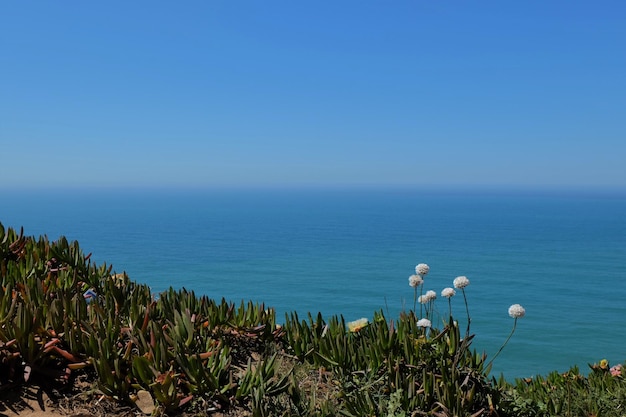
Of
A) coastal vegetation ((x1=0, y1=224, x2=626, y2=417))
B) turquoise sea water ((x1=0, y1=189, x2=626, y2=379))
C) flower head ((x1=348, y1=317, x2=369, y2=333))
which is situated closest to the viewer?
coastal vegetation ((x1=0, y1=224, x2=626, y2=417))

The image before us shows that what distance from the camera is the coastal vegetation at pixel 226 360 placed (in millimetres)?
4328

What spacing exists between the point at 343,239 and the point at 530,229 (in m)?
63.3

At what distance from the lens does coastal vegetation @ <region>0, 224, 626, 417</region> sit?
4.33 meters

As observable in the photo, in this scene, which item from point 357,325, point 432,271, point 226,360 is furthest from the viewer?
point 432,271

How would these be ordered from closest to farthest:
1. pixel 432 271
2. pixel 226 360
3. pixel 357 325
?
pixel 226 360, pixel 357 325, pixel 432 271

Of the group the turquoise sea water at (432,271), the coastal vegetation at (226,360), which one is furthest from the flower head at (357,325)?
the turquoise sea water at (432,271)

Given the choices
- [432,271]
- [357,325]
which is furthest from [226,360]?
[432,271]

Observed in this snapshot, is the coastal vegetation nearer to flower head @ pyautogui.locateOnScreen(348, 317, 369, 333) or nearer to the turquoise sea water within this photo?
flower head @ pyautogui.locateOnScreen(348, 317, 369, 333)

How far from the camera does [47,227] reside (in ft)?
643

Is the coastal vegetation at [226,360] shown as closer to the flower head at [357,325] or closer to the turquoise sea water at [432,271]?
the flower head at [357,325]

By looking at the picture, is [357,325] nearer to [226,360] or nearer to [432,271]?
[226,360]

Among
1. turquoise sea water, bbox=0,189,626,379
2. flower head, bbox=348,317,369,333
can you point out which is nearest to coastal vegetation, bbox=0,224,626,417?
flower head, bbox=348,317,369,333

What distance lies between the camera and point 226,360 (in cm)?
454

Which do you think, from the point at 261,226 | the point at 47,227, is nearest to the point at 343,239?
the point at 261,226
